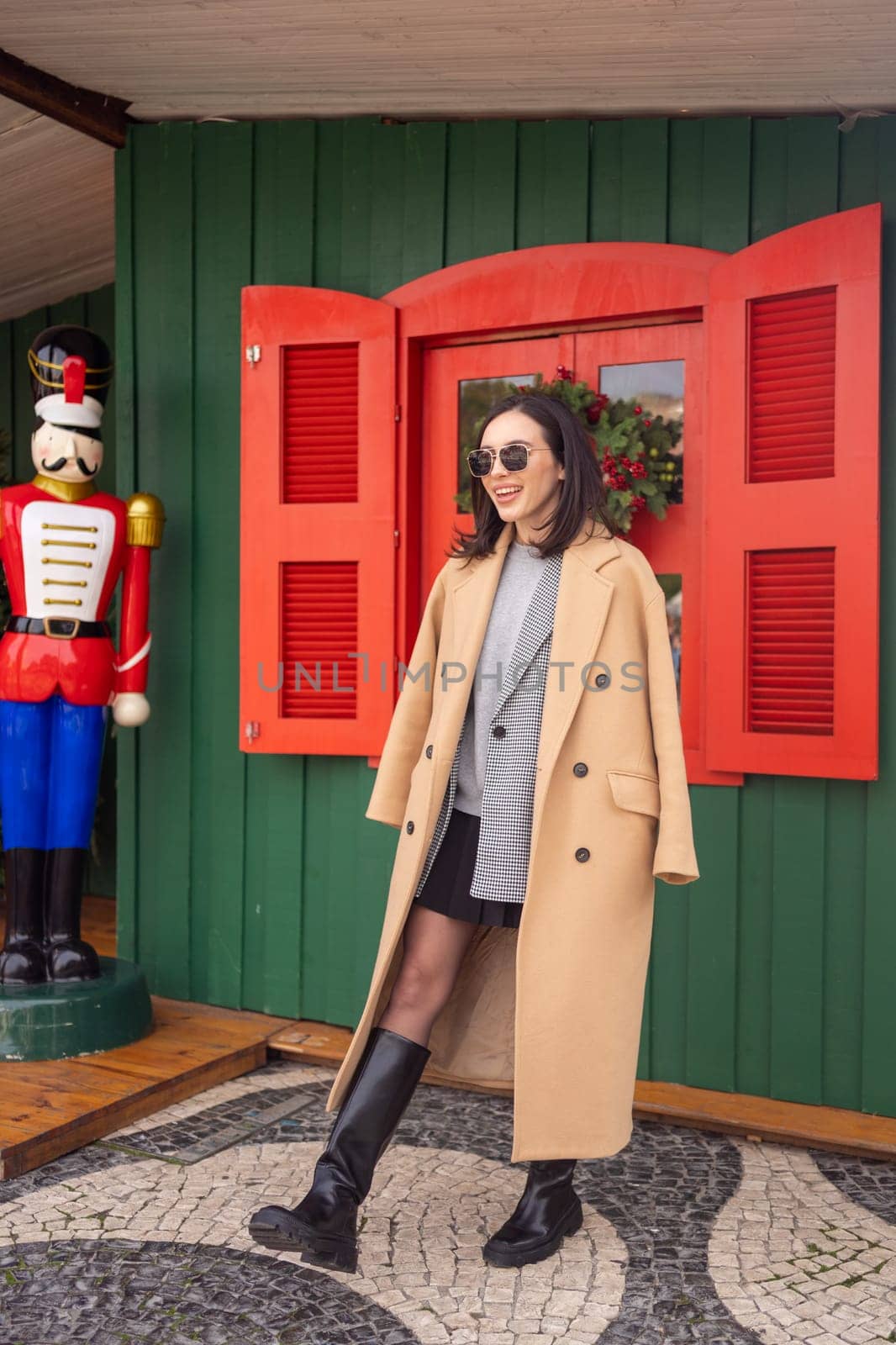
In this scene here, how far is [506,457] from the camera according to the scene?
244 centimetres

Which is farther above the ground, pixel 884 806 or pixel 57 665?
pixel 57 665

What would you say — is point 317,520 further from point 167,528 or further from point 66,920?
point 66,920

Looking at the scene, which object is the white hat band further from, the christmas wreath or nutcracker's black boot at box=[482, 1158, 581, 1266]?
nutcracker's black boot at box=[482, 1158, 581, 1266]

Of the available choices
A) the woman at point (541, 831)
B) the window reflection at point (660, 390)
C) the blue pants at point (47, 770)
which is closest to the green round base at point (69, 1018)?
the blue pants at point (47, 770)

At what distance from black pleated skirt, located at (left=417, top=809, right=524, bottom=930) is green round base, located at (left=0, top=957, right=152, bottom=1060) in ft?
4.77

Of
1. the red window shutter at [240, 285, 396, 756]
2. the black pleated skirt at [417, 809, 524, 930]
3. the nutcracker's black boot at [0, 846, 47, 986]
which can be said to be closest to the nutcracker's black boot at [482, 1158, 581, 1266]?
the black pleated skirt at [417, 809, 524, 930]

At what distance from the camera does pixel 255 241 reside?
13.3ft

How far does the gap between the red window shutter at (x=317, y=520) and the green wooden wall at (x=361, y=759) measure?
0.16 m

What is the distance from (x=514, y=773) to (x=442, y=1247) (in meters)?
1.00

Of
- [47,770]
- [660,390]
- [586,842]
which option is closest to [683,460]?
[660,390]

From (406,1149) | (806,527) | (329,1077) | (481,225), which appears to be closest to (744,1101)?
(406,1149)

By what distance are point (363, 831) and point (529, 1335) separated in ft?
6.16

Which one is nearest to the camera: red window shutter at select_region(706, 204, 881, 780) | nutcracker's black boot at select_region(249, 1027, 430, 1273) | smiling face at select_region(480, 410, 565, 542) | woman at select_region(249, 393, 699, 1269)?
nutcracker's black boot at select_region(249, 1027, 430, 1273)

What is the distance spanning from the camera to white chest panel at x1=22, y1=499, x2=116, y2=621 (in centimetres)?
361
